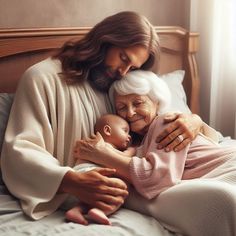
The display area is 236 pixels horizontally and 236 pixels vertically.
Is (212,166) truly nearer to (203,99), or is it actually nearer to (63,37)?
(63,37)

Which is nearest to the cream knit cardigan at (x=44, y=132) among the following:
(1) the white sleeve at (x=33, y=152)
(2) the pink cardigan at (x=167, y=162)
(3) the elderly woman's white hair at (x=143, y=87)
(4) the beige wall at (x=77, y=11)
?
(1) the white sleeve at (x=33, y=152)

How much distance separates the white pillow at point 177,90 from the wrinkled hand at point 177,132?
0.38 m

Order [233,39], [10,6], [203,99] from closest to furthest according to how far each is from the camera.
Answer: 1. [10,6]
2. [233,39]
3. [203,99]

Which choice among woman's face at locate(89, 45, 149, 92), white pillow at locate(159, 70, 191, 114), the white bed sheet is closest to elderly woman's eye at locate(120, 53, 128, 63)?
woman's face at locate(89, 45, 149, 92)

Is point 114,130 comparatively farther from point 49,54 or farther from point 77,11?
point 77,11

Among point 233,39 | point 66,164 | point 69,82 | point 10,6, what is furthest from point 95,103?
point 233,39

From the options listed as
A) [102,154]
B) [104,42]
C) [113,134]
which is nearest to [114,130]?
[113,134]

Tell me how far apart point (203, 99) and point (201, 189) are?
1.33 m

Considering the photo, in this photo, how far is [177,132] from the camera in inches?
60.7

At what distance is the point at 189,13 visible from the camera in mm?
2582

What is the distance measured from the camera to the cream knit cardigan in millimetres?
1396

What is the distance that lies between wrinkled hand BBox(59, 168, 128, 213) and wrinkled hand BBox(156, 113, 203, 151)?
23 centimetres

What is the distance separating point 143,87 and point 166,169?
1.14 feet

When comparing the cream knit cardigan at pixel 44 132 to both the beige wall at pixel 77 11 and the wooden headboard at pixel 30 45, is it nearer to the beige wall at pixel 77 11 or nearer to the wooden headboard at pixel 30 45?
the wooden headboard at pixel 30 45
